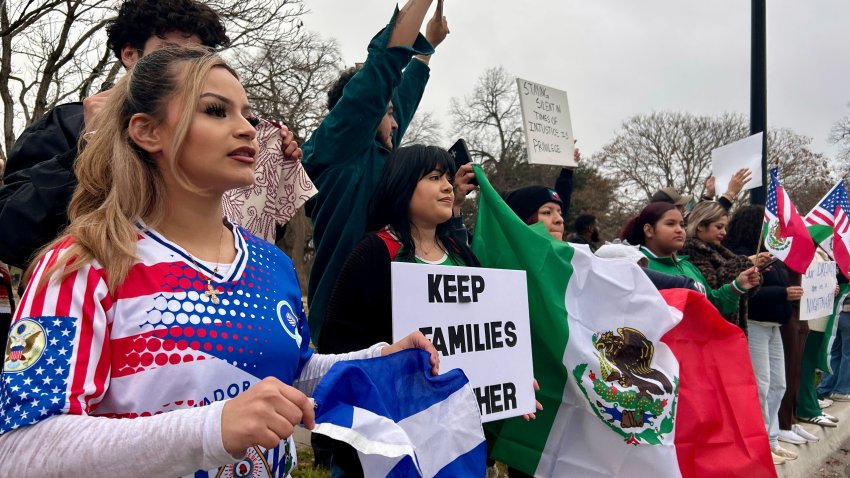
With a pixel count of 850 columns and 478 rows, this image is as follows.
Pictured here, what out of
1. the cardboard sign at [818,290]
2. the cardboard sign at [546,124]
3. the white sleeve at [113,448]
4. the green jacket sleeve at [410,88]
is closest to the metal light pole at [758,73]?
the cardboard sign at [818,290]

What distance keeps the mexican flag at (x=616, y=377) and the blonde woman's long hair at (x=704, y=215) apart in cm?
213

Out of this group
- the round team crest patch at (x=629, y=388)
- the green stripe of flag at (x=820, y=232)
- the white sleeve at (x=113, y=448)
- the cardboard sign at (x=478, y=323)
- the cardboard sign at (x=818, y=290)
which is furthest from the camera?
the green stripe of flag at (x=820, y=232)

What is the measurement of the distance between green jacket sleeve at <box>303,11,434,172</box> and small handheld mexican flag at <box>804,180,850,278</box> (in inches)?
205

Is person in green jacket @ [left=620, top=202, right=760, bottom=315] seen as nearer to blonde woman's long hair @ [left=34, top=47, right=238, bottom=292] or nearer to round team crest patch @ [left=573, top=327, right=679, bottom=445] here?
round team crest patch @ [left=573, top=327, right=679, bottom=445]

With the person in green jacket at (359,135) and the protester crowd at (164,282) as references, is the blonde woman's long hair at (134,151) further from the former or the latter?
the person in green jacket at (359,135)

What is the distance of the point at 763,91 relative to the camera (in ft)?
21.2

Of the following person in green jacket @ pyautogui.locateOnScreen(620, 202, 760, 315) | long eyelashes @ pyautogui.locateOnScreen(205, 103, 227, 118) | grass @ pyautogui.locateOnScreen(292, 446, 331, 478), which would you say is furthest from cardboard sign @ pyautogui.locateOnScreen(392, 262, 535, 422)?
person in green jacket @ pyautogui.locateOnScreen(620, 202, 760, 315)

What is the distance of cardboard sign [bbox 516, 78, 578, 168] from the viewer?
177 inches

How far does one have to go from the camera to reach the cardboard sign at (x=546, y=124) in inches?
177

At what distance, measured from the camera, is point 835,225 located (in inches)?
244

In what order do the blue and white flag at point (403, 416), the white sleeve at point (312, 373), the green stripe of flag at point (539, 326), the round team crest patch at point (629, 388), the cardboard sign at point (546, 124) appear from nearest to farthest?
1. the blue and white flag at point (403, 416)
2. the white sleeve at point (312, 373)
3. the round team crest patch at point (629, 388)
4. the green stripe of flag at point (539, 326)
5. the cardboard sign at point (546, 124)

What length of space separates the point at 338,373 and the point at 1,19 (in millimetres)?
11628

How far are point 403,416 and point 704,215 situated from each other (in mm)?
4307

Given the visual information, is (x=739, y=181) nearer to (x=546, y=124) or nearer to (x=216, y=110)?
(x=546, y=124)
